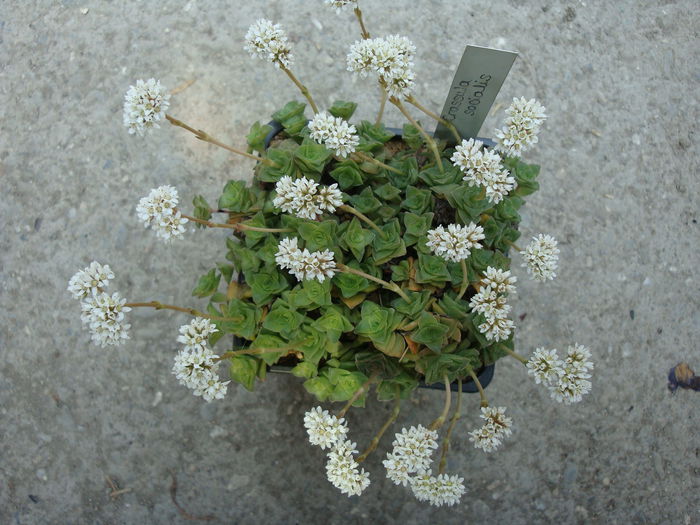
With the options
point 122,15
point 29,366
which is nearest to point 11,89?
point 122,15

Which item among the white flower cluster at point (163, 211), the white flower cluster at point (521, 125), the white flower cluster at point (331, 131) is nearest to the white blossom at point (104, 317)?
the white flower cluster at point (163, 211)

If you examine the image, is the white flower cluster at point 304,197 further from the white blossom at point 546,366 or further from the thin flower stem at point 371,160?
the white blossom at point 546,366

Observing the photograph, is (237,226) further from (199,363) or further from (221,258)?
(221,258)

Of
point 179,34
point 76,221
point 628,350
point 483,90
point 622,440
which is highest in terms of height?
point 483,90

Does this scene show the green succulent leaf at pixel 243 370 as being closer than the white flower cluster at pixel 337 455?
No

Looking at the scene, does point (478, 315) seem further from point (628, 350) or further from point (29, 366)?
point (29, 366)

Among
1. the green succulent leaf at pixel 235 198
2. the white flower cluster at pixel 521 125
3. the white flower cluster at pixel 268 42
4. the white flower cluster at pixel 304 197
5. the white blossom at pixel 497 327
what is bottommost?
the white blossom at pixel 497 327

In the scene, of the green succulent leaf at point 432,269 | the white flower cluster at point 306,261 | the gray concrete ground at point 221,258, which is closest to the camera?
the white flower cluster at point 306,261
